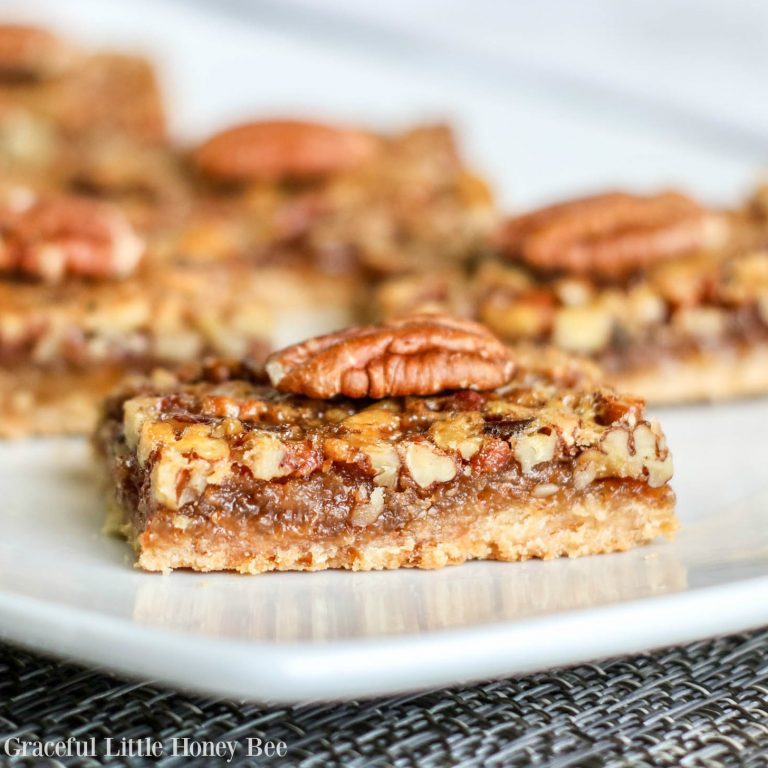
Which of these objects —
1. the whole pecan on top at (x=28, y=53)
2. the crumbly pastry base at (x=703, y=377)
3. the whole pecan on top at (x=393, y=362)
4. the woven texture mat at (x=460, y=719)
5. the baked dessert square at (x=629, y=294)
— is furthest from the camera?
the whole pecan on top at (x=28, y=53)

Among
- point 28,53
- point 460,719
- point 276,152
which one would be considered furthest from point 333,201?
point 460,719

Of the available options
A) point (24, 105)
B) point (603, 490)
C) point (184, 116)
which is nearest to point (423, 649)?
point (603, 490)

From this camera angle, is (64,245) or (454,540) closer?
(454,540)

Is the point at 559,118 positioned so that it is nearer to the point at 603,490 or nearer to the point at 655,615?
the point at 603,490

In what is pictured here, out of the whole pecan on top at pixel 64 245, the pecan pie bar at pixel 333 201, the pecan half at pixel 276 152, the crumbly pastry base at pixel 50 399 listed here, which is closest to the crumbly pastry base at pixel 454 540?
the crumbly pastry base at pixel 50 399

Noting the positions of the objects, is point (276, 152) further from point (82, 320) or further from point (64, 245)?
point (82, 320)

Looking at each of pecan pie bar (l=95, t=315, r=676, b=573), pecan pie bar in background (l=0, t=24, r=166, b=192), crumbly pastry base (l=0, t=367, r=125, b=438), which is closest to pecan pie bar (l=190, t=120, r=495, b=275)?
pecan pie bar in background (l=0, t=24, r=166, b=192)

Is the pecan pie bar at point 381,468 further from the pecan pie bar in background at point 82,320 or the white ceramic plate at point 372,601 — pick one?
the pecan pie bar in background at point 82,320
